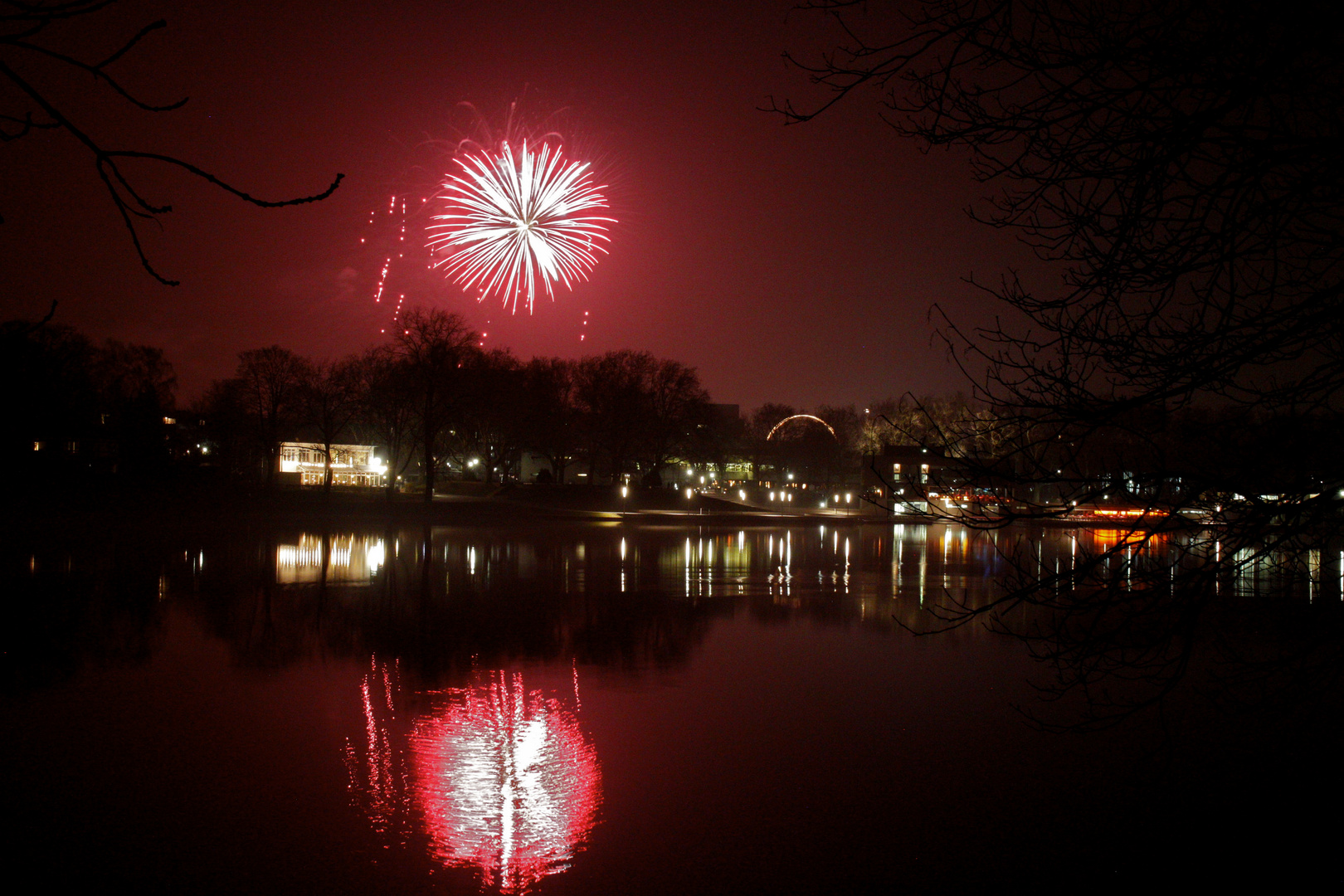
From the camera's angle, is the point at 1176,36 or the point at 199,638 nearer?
the point at 1176,36

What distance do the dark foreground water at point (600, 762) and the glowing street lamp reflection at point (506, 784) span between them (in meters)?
0.03

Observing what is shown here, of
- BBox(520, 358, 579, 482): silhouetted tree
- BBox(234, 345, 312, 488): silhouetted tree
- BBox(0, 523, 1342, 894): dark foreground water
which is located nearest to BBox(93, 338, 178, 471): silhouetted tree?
BBox(234, 345, 312, 488): silhouetted tree

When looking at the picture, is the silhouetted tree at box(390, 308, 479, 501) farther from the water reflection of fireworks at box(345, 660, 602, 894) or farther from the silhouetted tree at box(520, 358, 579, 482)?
the water reflection of fireworks at box(345, 660, 602, 894)

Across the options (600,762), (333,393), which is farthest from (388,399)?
(600,762)

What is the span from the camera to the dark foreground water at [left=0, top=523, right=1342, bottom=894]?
5566 mm

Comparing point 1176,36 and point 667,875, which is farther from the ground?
point 1176,36

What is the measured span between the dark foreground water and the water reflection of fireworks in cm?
3

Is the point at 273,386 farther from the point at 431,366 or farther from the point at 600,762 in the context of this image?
the point at 600,762

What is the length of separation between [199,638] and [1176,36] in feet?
39.6

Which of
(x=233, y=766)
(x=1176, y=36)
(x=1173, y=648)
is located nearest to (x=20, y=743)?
(x=233, y=766)

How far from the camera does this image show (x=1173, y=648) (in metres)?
12.9

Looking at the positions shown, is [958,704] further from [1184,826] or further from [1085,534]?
[1085,534]

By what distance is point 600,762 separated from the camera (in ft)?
24.2

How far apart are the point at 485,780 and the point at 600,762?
916mm
